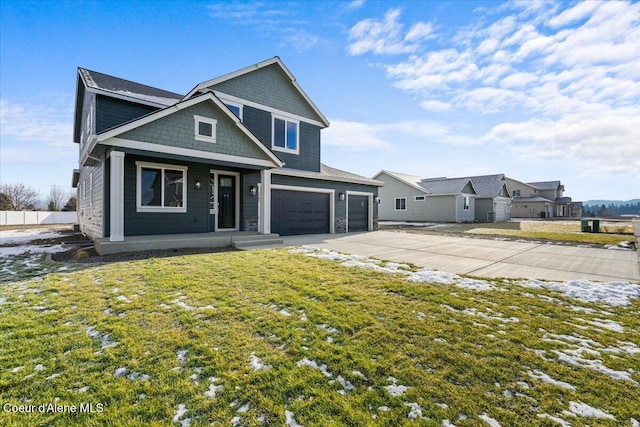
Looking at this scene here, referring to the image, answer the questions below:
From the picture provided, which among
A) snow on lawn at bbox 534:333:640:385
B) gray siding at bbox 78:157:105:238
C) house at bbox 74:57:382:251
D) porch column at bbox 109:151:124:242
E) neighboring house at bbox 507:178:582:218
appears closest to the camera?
snow on lawn at bbox 534:333:640:385

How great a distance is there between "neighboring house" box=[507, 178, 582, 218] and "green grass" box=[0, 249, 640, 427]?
155 ft

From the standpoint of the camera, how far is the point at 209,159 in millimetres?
9359

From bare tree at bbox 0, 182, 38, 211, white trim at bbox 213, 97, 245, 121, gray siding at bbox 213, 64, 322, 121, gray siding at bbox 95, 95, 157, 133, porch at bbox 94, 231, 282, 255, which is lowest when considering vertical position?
porch at bbox 94, 231, 282, 255

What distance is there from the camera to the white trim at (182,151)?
7.80m

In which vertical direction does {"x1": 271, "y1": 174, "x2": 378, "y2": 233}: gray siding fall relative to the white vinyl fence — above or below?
above

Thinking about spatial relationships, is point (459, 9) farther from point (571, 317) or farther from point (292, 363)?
point (292, 363)

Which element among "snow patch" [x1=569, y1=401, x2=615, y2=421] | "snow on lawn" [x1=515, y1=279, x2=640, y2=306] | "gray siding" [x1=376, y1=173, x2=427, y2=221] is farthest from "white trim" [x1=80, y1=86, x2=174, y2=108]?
"gray siding" [x1=376, y1=173, x2=427, y2=221]

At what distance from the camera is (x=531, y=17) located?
8336mm

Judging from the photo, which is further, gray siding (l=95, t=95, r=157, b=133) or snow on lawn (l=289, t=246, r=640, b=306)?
gray siding (l=95, t=95, r=157, b=133)

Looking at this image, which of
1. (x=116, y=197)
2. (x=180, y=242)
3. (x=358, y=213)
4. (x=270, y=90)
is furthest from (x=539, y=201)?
(x=116, y=197)

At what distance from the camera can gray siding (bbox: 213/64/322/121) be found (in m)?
12.2

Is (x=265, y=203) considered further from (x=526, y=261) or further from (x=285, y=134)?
(x=526, y=261)

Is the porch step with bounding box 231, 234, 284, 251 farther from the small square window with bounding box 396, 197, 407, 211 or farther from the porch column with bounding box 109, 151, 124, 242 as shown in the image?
A: the small square window with bounding box 396, 197, 407, 211

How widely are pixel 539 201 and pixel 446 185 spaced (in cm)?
2409
